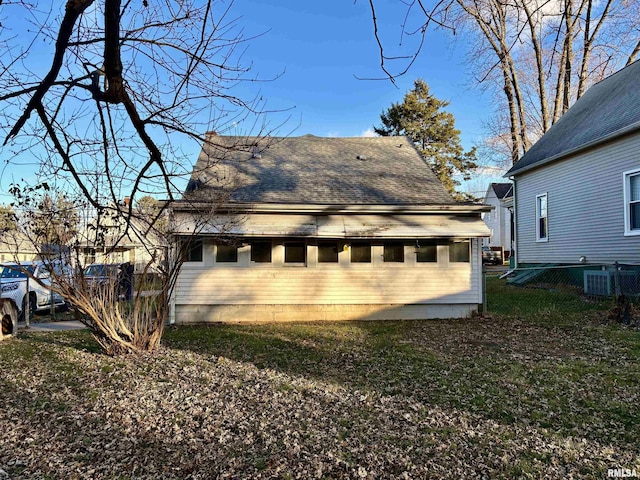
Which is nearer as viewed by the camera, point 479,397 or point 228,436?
point 228,436

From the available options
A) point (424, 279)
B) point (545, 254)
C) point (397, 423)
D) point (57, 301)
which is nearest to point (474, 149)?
point (545, 254)

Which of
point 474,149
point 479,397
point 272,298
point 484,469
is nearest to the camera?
point 484,469

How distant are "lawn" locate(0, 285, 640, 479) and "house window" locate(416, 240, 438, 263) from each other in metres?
2.96

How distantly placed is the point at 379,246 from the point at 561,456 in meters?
7.22

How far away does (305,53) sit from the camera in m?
5.27

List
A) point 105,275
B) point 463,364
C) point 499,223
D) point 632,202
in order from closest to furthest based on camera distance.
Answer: point 463,364, point 105,275, point 632,202, point 499,223

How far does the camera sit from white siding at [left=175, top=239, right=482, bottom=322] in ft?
33.3

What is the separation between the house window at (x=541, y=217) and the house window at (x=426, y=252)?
6.88 metres

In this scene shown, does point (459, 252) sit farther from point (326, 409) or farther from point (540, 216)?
point (326, 409)

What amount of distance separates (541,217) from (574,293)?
12.7 feet

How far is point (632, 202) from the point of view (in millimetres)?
11180

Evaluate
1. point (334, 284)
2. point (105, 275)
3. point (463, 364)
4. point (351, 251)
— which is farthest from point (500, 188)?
point (105, 275)

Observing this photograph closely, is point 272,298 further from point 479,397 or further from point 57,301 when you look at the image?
point 57,301

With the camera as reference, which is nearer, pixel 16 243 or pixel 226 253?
pixel 16 243
